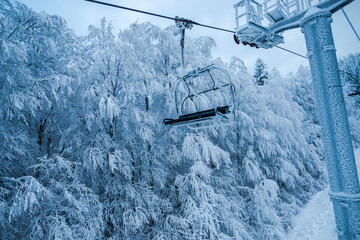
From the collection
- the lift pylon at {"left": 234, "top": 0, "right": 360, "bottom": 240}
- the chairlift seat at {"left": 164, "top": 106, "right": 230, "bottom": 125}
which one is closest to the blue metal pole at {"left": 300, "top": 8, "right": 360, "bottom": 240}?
the lift pylon at {"left": 234, "top": 0, "right": 360, "bottom": 240}

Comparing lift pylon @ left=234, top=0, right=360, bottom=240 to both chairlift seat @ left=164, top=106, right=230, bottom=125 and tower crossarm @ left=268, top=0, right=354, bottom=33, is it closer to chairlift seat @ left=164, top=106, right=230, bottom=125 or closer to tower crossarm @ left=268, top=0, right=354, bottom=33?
tower crossarm @ left=268, top=0, right=354, bottom=33

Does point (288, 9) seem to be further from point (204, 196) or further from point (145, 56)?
point (204, 196)

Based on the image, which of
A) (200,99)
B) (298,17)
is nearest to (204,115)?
(298,17)

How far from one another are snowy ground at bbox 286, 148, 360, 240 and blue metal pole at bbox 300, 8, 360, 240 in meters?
4.29

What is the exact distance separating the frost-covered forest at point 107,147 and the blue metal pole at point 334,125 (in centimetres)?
284

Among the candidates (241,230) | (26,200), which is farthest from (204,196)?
(26,200)

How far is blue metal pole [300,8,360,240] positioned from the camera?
3225 mm

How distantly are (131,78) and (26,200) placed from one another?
13.5ft

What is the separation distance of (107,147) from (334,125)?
5366mm

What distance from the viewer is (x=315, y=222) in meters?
7.80

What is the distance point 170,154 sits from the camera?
21.3 ft

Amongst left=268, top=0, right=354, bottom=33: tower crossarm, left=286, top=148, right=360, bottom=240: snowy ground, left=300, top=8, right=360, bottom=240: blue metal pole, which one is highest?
left=268, top=0, right=354, bottom=33: tower crossarm

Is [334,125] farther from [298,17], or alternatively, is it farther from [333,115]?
[298,17]

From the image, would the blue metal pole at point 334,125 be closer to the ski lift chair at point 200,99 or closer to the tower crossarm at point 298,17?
the tower crossarm at point 298,17
